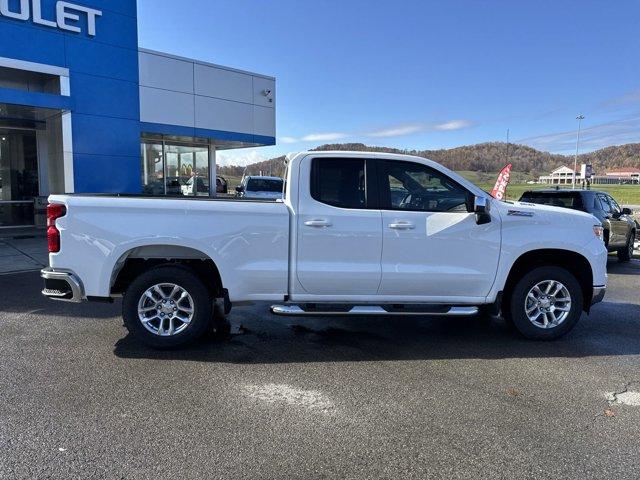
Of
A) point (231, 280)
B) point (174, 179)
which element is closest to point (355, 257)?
point (231, 280)

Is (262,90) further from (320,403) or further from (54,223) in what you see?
(320,403)

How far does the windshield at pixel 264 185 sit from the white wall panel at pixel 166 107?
9.86ft

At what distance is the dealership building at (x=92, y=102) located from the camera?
40.9 feet

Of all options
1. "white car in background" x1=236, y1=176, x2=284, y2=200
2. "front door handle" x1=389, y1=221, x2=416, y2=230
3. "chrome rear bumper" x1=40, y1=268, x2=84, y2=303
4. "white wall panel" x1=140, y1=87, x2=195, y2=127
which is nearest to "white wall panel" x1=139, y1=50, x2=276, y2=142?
"white wall panel" x1=140, y1=87, x2=195, y2=127

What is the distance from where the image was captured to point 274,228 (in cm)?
491

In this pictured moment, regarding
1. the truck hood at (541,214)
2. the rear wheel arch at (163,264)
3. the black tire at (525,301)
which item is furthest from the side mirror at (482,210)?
the rear wheel arch at (163,264)

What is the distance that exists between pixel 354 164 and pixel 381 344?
6.42ft

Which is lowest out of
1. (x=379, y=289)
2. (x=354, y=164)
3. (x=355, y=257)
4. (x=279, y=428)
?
(x=279, y=428)

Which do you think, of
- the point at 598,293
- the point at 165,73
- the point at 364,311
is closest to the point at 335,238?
the point at 364,311

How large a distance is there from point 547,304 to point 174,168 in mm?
17470

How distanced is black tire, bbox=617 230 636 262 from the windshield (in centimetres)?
1067

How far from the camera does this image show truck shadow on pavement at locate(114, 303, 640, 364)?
4.97 metres

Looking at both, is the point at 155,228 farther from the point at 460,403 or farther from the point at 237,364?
the point at 460,403

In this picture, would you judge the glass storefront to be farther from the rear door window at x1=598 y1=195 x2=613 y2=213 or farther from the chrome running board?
the rear door window at x1=598 y1=195 x2=613 y2=213
